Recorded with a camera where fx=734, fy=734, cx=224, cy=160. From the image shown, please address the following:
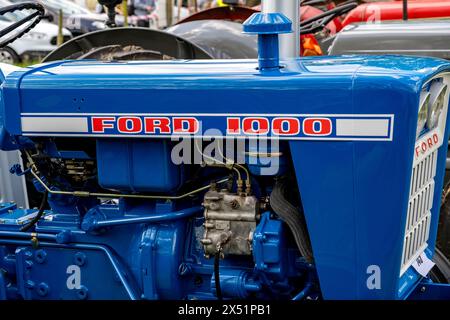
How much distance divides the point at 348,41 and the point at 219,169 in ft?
6.82

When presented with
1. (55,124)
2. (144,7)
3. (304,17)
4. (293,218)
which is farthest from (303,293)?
(144,7)

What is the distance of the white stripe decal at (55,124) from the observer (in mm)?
2738

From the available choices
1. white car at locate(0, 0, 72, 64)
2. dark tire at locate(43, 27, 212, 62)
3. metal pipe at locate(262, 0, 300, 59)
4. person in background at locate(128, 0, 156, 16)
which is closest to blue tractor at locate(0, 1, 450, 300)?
metal pipe at locate(262, 0, 300, 59)

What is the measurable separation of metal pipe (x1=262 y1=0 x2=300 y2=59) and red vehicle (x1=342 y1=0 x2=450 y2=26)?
2403 mm

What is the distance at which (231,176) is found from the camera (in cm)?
275

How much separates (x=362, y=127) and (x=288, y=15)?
4.42 feet

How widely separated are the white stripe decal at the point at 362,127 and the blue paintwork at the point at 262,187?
0.8 inches

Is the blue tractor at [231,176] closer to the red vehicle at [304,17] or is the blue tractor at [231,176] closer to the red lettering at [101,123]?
the red lettering at [101,123]

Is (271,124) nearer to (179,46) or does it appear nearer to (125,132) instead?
(125,132)

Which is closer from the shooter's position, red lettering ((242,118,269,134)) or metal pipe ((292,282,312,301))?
red lettering ((242,118,269,134))

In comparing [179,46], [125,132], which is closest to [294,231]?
[125,132]

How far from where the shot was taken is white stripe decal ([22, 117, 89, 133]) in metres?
2.74

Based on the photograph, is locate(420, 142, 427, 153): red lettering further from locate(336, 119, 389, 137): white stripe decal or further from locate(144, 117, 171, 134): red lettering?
locate(144, 117, 171, 134): red lettering

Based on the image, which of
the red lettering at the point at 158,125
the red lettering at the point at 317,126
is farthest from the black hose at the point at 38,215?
the red lettering at the point at 317,126
